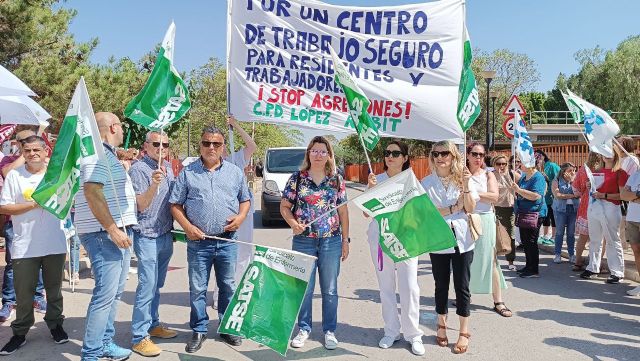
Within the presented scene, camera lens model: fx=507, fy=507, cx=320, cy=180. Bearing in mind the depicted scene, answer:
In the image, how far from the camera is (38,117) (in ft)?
22.1

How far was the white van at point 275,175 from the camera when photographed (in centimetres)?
1279

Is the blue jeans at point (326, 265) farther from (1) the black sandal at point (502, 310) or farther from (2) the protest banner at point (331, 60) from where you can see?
(1) the black sandal at point (502, 310)

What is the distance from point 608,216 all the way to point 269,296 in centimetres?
526

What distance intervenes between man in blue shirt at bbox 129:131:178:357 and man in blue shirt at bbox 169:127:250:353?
19cm

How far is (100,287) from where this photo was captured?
395cm

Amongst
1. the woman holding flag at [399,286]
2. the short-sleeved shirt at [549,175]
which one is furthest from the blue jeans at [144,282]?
the short-sleeved shirt at [549,175]

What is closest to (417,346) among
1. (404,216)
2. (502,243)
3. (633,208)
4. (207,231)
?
(404,216)

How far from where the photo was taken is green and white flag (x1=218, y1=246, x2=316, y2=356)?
4.14m

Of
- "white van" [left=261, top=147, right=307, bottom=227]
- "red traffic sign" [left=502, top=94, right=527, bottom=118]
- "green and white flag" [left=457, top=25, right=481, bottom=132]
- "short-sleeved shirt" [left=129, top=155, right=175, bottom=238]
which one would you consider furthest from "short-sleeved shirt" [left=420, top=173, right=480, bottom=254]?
"white van" [left=261, top=147, right=307, bottom=227]

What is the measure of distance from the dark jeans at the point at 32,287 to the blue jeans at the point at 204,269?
1.22m

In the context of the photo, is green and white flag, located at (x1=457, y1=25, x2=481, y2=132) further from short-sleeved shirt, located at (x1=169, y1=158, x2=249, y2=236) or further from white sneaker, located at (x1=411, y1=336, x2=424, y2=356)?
short-sleeved shirt, located at (x1=169, y1=158, x2=249, y2=236)

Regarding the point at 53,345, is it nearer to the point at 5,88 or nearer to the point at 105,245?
the point at 105,245

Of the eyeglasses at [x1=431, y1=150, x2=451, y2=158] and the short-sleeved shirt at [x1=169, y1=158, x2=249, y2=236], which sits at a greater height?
the eyeglasses at [x1=431, y1=150, x2=451, y2=158]

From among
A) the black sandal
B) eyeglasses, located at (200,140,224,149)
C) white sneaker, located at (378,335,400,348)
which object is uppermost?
eyeglasses, located at (200,140,224,149)
